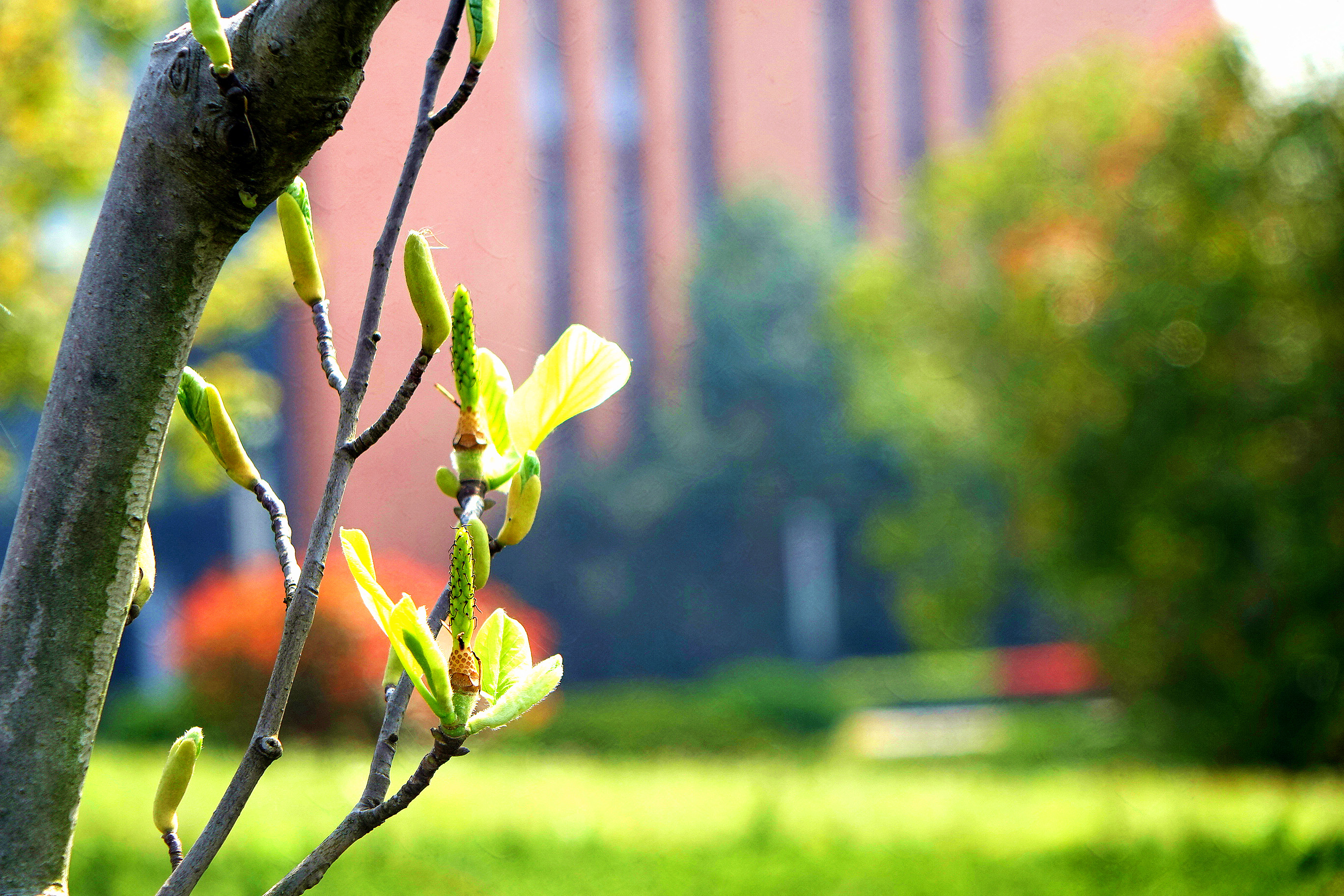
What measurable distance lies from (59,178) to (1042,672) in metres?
15.6

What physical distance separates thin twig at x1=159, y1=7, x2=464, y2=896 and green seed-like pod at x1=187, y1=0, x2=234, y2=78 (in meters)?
0.09

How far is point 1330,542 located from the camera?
634cm

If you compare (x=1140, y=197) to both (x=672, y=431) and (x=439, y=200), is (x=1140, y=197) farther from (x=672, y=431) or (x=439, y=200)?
(x=672, y=431)

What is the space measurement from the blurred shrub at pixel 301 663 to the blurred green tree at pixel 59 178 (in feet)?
4.76

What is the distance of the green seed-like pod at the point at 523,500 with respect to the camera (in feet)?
1.94

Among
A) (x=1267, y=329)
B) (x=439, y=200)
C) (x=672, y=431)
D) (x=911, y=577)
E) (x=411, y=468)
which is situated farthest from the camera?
(x=672, y=431)

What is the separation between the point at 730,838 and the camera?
150 inches

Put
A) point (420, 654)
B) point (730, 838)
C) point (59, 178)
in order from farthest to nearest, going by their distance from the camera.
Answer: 1. point (59, 178)
2. point (730, 838)
3. point (420, 654)

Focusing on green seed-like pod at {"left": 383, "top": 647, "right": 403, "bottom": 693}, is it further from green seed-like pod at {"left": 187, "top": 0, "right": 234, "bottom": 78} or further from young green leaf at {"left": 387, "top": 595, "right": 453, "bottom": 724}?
green seed-like pod at {"left": 187, "top": 0, "right": 234, "bottom": 78}

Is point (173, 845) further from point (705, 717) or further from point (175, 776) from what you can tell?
point (705, 717)

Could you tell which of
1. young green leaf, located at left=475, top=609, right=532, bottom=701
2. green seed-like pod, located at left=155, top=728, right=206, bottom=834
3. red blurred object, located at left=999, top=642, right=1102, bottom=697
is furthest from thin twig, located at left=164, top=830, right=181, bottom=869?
red blurred object, located at left=999, top=642, right=1102, bottom=697

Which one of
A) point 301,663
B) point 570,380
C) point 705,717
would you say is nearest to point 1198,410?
point 705,717

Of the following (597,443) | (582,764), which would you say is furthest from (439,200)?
(597,443)

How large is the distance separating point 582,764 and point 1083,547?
3.92 meters
